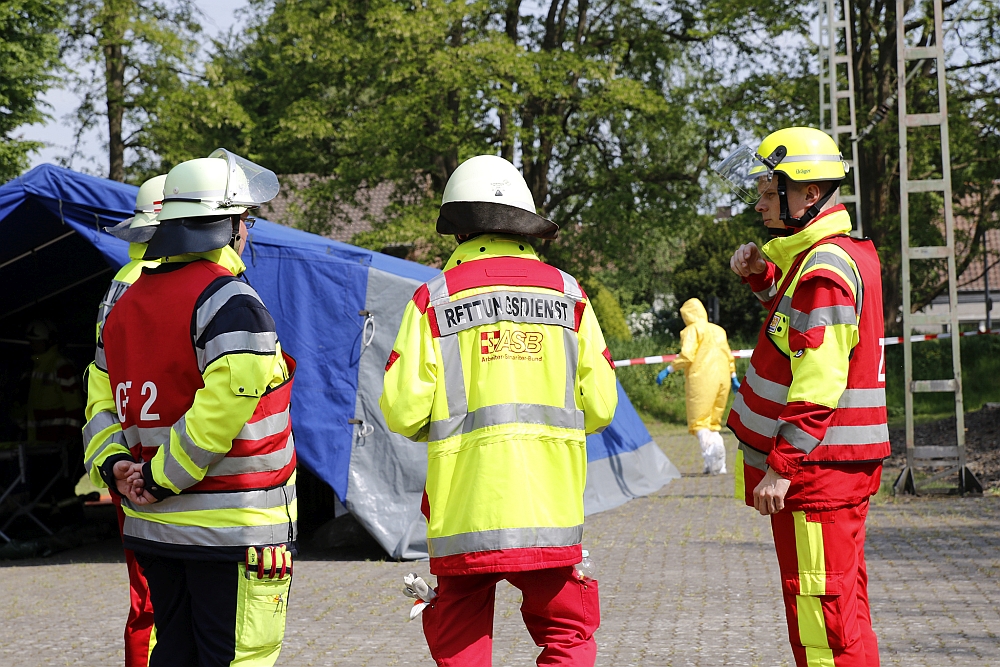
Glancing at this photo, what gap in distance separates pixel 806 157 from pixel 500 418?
144 cm

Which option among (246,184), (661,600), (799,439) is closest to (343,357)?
(661,600)

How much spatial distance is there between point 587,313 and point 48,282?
826 centimetres

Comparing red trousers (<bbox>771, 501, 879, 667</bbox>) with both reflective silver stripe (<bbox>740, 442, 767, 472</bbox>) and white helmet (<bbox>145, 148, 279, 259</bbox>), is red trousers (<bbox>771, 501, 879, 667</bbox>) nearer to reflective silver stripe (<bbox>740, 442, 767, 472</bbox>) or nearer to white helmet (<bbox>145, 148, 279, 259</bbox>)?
reflective silver stripe (<bbox>740, 442, 767, 472</bbox>)

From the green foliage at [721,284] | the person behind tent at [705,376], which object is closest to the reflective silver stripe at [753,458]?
the person behind tent at [705,376]

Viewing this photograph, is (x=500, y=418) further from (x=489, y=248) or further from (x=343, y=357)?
Answer: (x=343, y=357)

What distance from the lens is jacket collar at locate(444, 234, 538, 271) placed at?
3453 millimetres

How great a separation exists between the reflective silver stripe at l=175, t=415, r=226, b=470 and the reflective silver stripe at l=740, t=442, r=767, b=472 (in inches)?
70.2

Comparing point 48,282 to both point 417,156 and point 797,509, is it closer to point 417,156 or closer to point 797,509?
point 797,509

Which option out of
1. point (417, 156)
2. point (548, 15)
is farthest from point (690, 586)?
point (548, 15)

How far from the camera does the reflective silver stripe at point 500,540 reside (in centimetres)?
325

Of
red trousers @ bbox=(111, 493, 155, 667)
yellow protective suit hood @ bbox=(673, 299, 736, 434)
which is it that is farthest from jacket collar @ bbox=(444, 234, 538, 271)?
yellow protective suit hood @ bbox=(673, 299, 736, 434)

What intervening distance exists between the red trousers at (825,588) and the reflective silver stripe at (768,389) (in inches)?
15.1

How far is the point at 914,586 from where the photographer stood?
21.9ft

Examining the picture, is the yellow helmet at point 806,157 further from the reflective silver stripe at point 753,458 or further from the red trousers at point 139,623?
the red trousers at point 139,623
